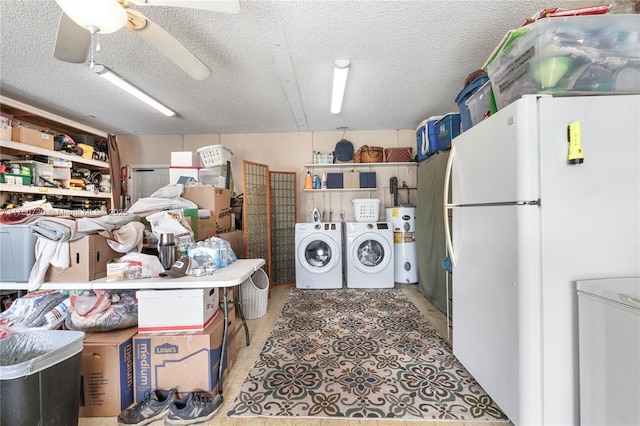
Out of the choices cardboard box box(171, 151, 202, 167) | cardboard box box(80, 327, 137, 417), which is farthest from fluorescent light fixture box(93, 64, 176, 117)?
cardboard box box(80, 327, 137, 417)

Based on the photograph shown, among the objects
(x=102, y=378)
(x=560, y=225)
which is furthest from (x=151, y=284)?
(x=560, y=225)

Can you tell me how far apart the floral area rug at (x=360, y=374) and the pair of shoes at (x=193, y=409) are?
0.36ft

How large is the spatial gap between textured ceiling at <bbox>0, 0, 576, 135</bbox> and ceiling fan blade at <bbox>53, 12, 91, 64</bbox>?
458 millimetres

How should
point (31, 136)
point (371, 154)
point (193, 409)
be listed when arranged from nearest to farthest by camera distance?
point (193, 409)
point (31, 136)
point (371, 154)

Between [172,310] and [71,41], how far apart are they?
1.65m

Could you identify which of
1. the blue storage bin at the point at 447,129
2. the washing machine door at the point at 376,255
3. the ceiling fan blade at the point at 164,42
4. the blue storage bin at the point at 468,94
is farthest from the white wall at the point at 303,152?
the ceiling fan blade at the point at 164,42

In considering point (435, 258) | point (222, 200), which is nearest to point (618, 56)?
point (435, 258)

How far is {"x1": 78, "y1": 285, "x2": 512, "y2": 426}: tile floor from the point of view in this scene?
53.6 inches

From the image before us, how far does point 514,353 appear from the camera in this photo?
117 centimetres

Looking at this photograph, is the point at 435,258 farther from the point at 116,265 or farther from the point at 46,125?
the point at 46,125

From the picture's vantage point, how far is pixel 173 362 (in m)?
1.48

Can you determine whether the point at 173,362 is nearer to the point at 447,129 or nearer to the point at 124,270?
the point at 124,270

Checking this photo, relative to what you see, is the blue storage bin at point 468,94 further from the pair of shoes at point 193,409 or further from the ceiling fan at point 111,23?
the pair of shoes at point 193,409

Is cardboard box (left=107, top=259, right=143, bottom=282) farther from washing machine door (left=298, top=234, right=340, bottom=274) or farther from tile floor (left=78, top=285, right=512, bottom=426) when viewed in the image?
washing machine door (left=298, top=234, right=340, bottom=274)
